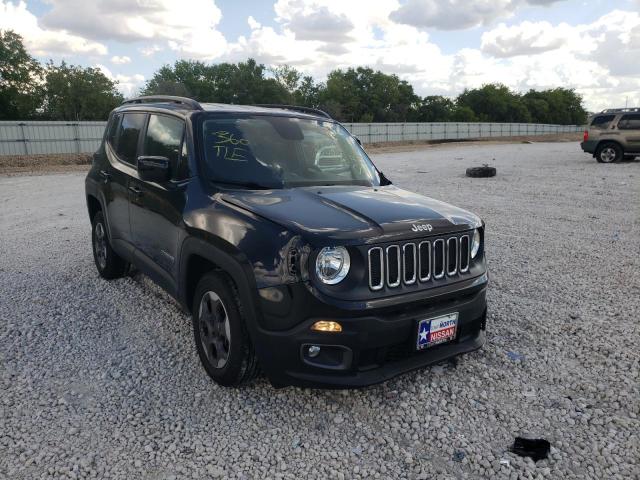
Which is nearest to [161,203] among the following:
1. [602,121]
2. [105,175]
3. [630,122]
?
[105,175]

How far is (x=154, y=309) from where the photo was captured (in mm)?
4949

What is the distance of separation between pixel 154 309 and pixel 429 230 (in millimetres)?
2921

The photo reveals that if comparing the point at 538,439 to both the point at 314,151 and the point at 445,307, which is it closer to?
the point at 445,307

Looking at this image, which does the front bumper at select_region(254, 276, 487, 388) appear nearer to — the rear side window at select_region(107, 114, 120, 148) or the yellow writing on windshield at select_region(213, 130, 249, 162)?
the yellow writing on windshield at select_region(213, 130, 249, 162)

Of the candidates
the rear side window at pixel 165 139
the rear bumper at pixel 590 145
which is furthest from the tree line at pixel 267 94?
the rear side window at pixel 165 139

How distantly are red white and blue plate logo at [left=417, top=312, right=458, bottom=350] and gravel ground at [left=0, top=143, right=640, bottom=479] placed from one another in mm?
436

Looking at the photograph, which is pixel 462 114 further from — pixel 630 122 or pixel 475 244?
pixel 475 244

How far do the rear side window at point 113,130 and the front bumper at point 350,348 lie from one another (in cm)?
339

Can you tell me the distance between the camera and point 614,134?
64.5ft

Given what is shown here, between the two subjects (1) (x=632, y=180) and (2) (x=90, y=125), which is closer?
(1) (x=632, y=180)

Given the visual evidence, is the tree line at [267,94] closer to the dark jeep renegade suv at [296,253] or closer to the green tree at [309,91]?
the green tree at [309,91]

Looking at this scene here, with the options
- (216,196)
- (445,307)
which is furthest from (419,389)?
(216,196)

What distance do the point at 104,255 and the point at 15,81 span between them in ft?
190

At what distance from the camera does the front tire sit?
3.25m
